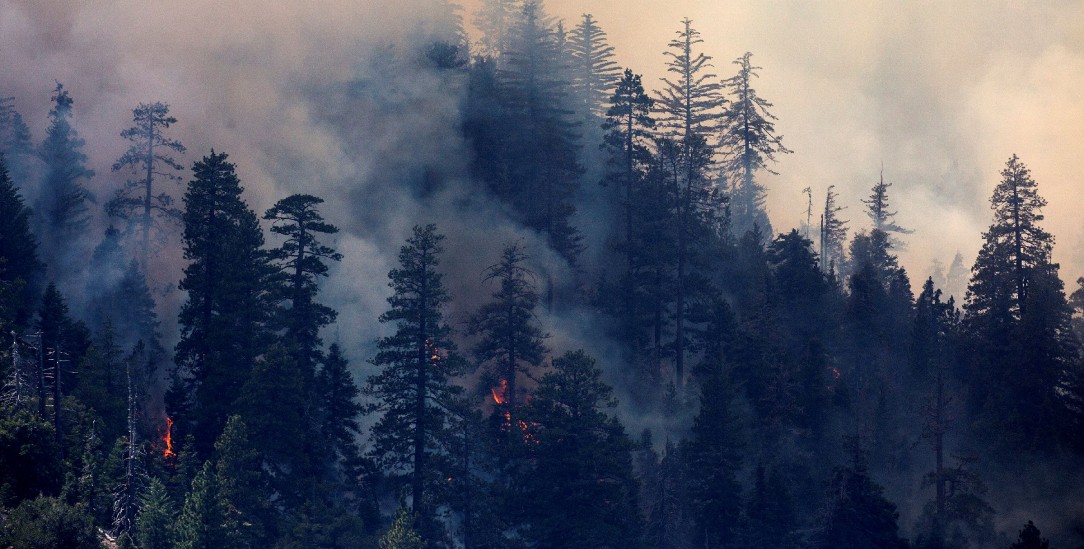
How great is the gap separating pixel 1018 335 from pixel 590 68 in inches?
1796

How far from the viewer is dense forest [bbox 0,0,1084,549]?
53.0 metres

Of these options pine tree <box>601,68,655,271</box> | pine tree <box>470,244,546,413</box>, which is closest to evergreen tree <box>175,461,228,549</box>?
pine tree <box>470,244,546,413</box>

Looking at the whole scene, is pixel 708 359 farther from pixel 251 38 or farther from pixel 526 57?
pixel 251 38

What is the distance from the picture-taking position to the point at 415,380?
5597 centimetres

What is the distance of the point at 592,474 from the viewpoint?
55.1 meters

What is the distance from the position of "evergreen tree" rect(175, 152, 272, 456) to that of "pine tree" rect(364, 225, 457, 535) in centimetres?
669

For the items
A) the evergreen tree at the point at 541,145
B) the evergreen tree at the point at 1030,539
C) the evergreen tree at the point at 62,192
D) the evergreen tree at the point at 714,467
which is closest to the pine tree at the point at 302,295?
the evergreen tree at the point at 714,467

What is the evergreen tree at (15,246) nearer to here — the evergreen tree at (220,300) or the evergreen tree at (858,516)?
the evergreen tree at (220,300)

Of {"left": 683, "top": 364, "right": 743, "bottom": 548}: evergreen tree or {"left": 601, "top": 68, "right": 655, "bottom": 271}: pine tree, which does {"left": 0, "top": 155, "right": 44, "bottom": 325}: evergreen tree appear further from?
{"left": 683, "top": 364, "right": 743, "bottom": 548}: evergreen tree

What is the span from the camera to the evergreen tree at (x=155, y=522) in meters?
47.6

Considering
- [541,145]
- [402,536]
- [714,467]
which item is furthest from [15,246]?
[714,467]

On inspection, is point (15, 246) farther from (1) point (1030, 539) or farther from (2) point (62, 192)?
(1) point (1030, 539)

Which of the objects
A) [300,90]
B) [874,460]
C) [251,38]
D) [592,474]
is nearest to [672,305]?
[874,460]

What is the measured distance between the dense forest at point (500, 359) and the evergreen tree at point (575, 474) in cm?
14
